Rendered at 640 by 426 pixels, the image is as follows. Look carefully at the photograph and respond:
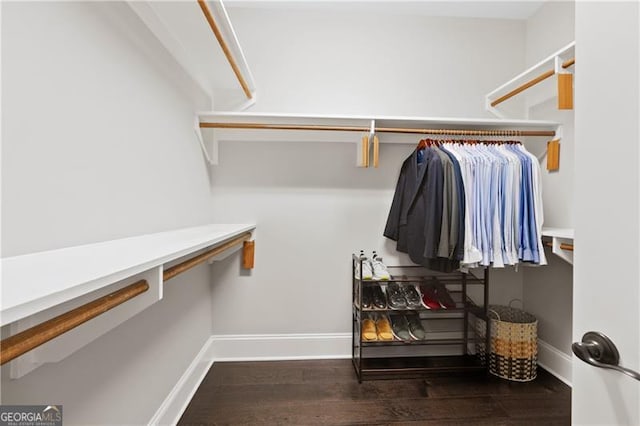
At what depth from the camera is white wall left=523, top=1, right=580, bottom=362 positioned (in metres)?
1.79

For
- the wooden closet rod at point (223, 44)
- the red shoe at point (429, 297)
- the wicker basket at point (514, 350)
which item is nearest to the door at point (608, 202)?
the wooden closet rod at point (223, 44)

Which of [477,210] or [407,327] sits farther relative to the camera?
[407,327]

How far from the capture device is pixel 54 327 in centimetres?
44

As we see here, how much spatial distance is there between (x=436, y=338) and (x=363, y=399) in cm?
81

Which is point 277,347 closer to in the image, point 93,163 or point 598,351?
point 93,163

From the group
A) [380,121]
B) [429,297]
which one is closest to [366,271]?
[429,297]


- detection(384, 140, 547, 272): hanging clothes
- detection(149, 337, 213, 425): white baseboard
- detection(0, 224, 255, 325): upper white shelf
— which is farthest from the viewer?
detection(384, 140, 547, 272): hanging clothes

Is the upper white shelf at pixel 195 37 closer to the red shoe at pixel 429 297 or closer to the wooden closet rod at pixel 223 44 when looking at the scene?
the wooden closet rod at pixel 223 44

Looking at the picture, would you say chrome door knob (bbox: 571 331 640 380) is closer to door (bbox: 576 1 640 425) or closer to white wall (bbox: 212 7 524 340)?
door (bbox: 576 1 640 425)

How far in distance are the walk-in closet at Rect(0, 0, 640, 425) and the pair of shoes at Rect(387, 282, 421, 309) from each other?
0.02 m

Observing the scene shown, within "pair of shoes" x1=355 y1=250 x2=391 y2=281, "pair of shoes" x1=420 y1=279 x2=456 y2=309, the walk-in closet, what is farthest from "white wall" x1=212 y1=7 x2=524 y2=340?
"pair of shoes" x1=420 y1=279 x2=456 y2=309

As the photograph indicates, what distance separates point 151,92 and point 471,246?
1740 mm

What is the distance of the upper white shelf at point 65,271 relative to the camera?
0.36 meters

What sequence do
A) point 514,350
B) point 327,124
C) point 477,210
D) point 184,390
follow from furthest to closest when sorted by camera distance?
point 327,124
point 514,350
point 477,210
point 184,390
